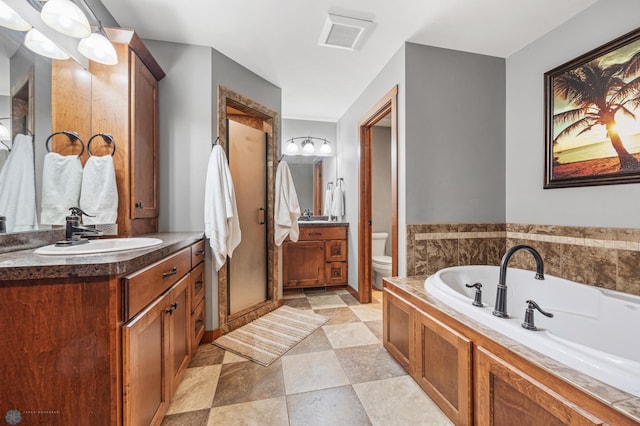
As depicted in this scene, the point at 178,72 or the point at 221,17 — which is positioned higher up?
the point at 221,17

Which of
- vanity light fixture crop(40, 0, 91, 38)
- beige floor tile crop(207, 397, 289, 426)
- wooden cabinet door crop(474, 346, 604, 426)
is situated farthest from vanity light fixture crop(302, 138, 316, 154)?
wooden cabinet door crop(474, 346, 604, 426)

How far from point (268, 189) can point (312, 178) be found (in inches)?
53.5

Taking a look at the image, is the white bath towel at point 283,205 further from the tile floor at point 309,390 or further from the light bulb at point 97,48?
the light bulb at point 97,48

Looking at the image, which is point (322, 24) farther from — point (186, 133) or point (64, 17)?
point (64, 17)

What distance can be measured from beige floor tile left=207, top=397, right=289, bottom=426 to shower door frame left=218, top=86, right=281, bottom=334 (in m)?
0.87

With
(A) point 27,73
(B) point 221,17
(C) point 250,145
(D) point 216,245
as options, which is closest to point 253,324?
(D) point 216,245

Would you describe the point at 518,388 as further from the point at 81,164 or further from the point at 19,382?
the point at 81,164

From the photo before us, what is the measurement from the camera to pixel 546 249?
2025mm

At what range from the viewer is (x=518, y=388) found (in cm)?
97

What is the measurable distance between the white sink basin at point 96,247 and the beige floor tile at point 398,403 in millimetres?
1419

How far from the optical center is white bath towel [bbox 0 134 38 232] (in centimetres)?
114

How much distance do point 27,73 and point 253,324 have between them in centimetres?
221

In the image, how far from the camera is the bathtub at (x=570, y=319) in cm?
83

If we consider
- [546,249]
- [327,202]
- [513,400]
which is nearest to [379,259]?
[327,202]
